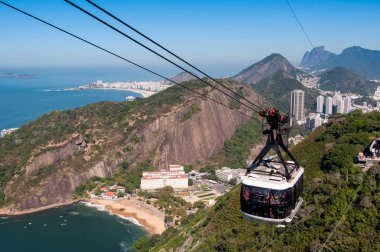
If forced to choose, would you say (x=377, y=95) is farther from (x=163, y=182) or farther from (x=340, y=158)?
(x=340, y=158)

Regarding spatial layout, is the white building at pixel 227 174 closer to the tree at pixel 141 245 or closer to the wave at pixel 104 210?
the wave at pixel 104 210

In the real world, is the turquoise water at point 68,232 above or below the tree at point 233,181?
below

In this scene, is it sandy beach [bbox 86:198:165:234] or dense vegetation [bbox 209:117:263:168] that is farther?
dense vegetation [bbox 209:117:263:168]

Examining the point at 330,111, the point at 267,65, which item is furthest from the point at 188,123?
the point at 267,65

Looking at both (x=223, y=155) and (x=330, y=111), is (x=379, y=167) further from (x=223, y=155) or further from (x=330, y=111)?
(x=330, y=111)

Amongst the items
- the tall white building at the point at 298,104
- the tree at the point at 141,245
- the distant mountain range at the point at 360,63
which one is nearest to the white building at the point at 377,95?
the tall white building at the point at 298,104

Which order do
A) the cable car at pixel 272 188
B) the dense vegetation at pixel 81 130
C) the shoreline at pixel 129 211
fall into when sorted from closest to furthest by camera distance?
the cable car at pixel 272 188, the shoreline at pixel 129 211, the dense vegetation at pixel 81 130

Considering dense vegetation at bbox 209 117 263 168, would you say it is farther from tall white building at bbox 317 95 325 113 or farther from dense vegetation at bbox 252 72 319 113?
tall white building at bbox 317 95 325 113

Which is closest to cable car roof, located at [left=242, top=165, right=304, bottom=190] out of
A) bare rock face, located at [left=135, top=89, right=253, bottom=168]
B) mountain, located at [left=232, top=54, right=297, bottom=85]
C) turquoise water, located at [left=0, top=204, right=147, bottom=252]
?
turquoise water, located at [left=0, top=204, right=147, bottom=252]
